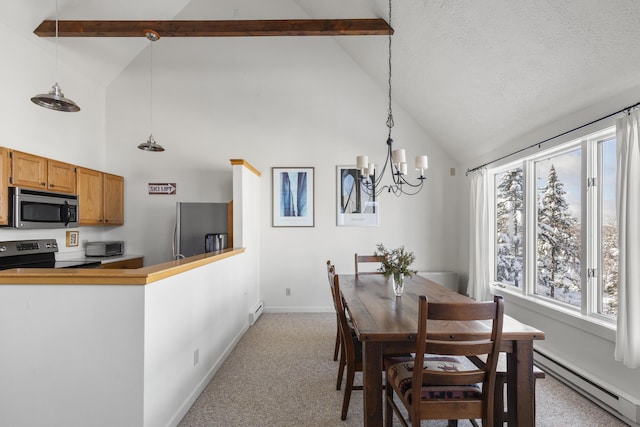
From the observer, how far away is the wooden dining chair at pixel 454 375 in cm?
139

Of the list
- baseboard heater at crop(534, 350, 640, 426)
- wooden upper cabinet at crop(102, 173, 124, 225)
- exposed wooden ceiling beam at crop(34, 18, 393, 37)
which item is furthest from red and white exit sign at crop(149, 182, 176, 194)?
baseboard heater at crop(534, 350, 640, 426)

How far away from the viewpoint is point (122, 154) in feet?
15.6

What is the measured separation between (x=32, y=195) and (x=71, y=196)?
0.51 meters

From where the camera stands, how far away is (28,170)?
326cm

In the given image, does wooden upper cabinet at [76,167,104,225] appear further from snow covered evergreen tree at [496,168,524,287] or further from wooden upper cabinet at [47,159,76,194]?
snow covered evergreen tree at [496,168,524,287]

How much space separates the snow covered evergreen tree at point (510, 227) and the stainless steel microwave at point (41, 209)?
5.40m

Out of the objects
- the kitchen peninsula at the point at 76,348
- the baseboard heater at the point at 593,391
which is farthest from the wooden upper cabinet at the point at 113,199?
the baseboard heater at the point at 593,391

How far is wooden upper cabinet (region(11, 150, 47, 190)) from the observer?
311cm

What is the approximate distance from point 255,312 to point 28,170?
121 inches

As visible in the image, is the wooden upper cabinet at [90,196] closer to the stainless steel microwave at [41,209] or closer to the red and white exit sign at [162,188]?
the stainless steel microwave at [41,209]

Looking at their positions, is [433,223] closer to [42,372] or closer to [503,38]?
[503,38]

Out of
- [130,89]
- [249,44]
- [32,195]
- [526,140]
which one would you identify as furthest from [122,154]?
[526,140]

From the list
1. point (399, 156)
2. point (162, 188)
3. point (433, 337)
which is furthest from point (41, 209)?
point (433, 337)

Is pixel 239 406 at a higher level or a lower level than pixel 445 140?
lower
